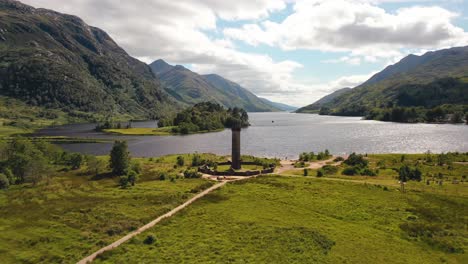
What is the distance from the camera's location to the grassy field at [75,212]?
163 ft

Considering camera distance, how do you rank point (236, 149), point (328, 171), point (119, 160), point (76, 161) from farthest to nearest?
point (76, 161)
point (119, 160)
point (236, 149)
point (328, 171)

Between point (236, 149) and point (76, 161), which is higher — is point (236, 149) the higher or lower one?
the higher one

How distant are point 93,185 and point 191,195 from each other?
105 ft

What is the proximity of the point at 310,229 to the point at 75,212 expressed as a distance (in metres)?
44.8

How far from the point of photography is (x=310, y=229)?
55594 millimetres

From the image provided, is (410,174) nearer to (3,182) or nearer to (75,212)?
(75,212)

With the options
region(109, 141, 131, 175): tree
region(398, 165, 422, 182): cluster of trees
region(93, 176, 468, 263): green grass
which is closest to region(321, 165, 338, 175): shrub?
region(398, 165, 422, 182): cluster of trees

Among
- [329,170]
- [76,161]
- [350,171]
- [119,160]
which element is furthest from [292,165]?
[76,161]

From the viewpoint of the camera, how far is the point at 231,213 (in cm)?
6341

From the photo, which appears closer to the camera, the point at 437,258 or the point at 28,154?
the point at 437,258

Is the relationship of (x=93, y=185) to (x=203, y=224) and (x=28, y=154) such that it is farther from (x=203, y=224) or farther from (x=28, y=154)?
(x=203, y=224)

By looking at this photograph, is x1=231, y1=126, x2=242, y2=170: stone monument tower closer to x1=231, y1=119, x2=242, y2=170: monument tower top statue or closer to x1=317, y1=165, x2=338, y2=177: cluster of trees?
x1=231, y1=119, x2=242, y2=170: monument tower top statue

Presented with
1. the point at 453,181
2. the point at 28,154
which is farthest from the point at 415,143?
the point at 28,154

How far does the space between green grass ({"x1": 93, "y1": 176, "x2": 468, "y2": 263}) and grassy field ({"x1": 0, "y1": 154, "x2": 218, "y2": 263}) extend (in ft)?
19.0
